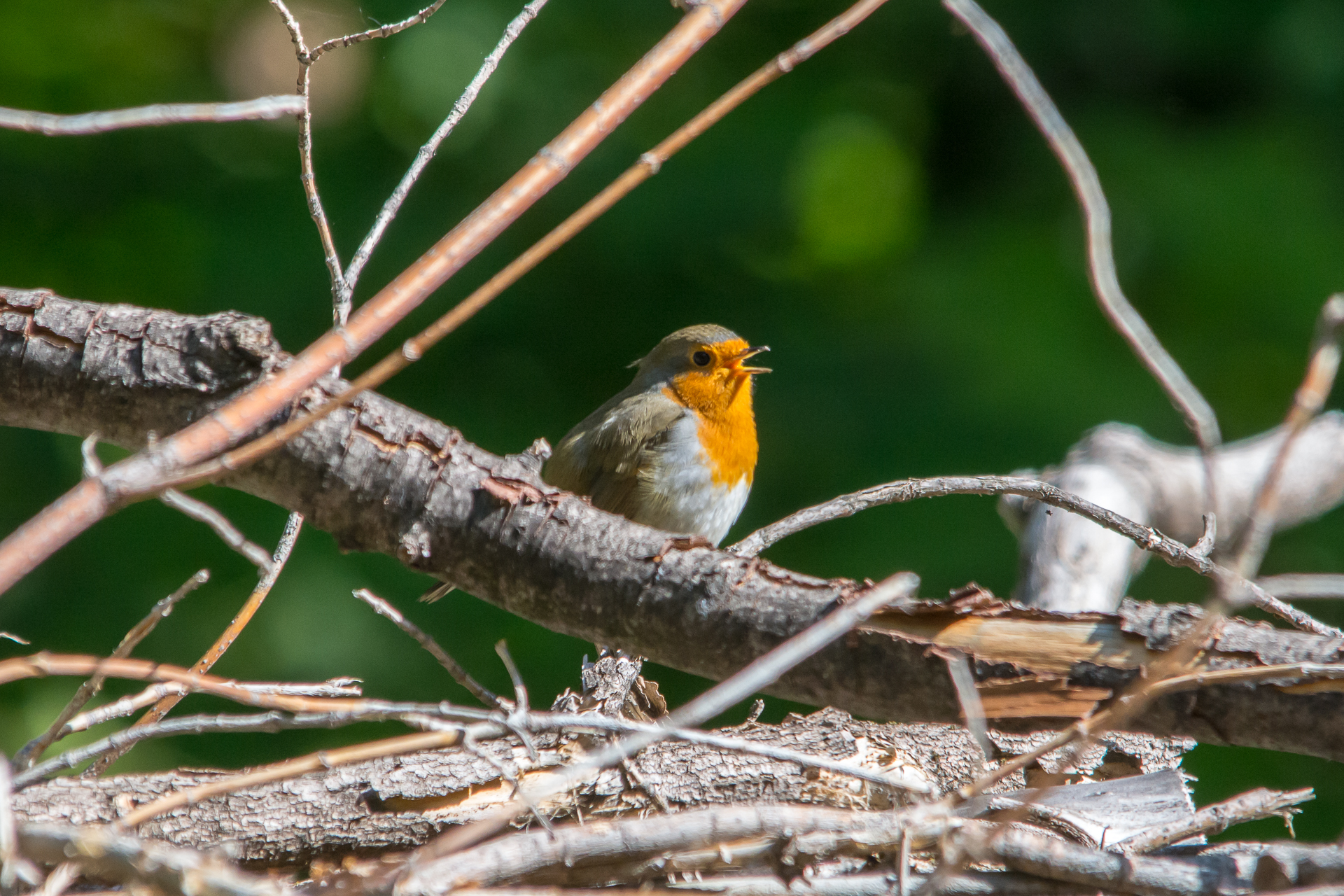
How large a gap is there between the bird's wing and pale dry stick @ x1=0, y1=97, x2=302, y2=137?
2368 millimetres

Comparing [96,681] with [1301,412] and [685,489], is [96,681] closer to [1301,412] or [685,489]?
[1301,412]

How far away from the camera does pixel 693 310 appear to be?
16.2 ft

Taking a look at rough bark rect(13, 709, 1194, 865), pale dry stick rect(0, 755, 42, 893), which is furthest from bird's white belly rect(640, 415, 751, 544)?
pale dry stick rect(0, 755, 42, 893)

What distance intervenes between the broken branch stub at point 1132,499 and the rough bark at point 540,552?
4.36 feet

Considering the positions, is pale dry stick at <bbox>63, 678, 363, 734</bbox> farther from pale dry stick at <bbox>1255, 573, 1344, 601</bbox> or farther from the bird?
the bird

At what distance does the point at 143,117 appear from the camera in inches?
41.8

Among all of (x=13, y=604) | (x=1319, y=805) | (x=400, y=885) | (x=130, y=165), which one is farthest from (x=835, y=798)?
(x=130, y=165)

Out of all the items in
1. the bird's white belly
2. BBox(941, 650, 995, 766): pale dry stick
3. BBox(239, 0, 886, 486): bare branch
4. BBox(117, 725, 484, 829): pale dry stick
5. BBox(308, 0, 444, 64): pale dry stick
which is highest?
the bird's white belly

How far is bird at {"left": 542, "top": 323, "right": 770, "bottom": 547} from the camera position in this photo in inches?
137

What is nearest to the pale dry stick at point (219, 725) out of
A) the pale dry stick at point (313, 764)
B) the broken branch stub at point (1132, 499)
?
the pale dry stick at point (313, 764)

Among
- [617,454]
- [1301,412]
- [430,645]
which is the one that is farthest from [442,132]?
[617,454]

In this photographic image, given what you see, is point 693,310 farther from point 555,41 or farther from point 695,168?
point 555,41

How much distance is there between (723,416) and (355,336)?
2.59m

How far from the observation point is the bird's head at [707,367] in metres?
3.67
